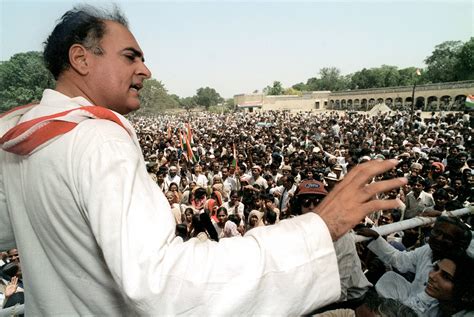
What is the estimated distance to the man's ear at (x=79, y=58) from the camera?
974 millimetres

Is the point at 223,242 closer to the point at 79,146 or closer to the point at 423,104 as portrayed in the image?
the point at 79,146

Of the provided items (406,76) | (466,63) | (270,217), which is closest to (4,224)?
(270,217)

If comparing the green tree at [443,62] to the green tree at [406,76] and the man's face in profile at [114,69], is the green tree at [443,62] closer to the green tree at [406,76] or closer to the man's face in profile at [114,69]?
the green tree at [406,76]

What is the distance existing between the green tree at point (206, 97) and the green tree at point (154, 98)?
28.2 meters

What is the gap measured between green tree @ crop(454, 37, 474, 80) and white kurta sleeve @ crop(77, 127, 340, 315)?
203 feet

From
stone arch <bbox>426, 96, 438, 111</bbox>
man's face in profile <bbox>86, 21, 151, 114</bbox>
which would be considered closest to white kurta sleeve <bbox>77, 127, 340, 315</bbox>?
man's face in profile <bbox>86, 21, 151, 114</bbox>

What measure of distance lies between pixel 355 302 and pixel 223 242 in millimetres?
2008

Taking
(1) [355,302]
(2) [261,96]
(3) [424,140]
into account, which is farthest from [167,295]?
(2) [261,96]

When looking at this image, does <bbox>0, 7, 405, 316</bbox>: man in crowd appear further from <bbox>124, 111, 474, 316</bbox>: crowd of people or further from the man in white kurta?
<bbox>124, 111, 474, 316</bbox>: crowd of people

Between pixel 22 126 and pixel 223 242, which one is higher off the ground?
pixel 22 126

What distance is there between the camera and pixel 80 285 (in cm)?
75

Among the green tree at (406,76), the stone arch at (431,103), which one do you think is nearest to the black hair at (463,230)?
the stone arch at (431,103)

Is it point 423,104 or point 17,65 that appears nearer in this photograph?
point 17,65

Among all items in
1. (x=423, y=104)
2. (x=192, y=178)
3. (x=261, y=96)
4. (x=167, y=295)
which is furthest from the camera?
(x=261, y=96)
